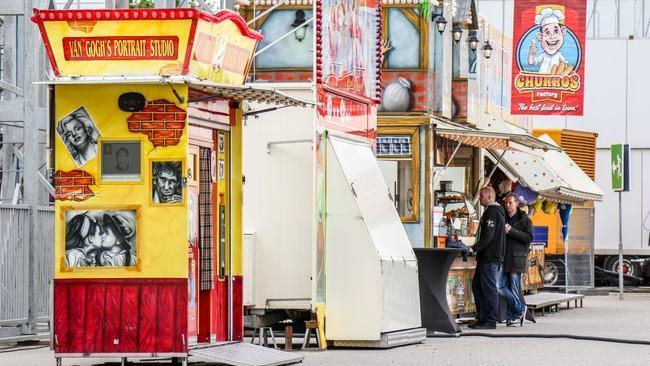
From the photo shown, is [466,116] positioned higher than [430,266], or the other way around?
[466,116]

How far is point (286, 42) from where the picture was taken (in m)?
20.9

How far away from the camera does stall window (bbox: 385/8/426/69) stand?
25.0 m

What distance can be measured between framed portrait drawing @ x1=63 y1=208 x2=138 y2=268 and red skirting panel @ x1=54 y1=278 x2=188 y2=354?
0.64 ft

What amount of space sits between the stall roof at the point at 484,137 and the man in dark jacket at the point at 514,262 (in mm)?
969

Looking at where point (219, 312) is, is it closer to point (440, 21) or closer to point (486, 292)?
point (486, 292)

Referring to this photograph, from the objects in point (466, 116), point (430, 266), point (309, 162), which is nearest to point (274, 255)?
point (309, 162)

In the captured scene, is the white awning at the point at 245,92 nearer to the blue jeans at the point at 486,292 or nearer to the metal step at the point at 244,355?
the metal step at the point at 244,355

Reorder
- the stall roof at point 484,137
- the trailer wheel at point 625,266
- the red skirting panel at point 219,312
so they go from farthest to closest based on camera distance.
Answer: the trailer wheel at point 625,266
the stall roof at point 484,137
the red skirting panel at point 219,312

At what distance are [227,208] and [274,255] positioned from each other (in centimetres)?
225

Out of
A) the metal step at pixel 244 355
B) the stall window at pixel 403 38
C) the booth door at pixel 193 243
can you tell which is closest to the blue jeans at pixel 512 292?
the stall window at pixel 403 38

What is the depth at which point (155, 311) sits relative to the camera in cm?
1523

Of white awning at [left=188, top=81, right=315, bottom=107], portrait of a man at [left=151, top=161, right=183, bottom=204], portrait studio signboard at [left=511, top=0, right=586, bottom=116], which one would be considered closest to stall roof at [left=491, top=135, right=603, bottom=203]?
portrait studio signboard at [left=511, top=0, right=586, bottom=116]

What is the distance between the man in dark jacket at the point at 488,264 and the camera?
23.0m

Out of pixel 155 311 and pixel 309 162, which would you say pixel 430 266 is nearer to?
pixel 309 162
